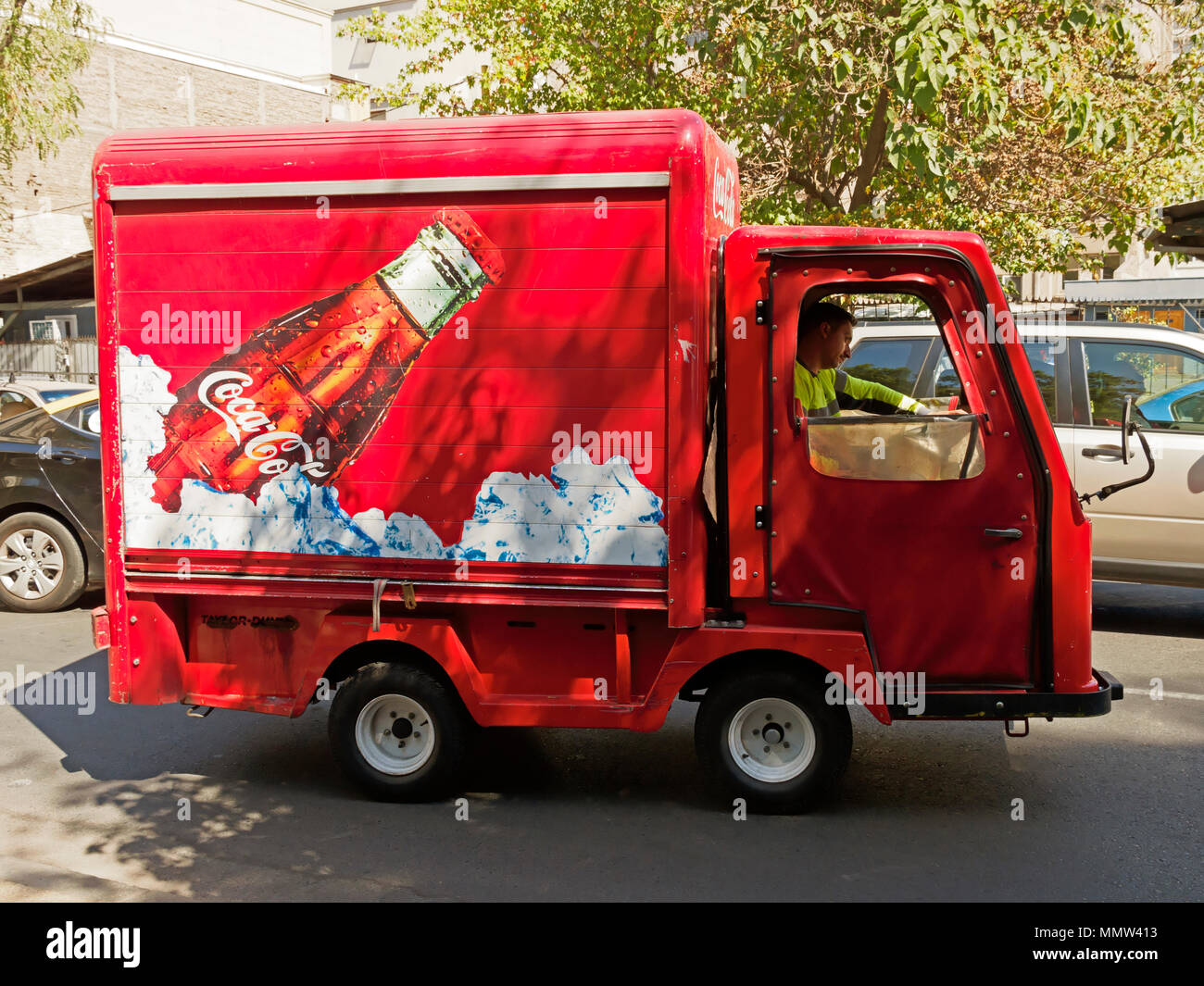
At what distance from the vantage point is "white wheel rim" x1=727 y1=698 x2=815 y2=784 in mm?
5066

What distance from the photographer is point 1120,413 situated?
809 centimetres

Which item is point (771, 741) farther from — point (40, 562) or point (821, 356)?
point (40, 562)

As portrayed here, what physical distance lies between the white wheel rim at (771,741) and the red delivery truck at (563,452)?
12 millimetres

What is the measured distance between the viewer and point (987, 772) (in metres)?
5.72

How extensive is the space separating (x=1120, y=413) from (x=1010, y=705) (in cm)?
400

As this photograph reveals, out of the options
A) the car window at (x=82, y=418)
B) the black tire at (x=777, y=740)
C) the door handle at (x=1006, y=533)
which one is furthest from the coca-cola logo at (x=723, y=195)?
the car window at (x=82, y=418)

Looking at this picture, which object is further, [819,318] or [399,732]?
[399,732]

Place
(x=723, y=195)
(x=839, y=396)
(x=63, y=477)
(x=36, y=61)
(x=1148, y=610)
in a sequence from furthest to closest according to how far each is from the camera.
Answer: (x=36, y=61)
(x=1148, y=610)
(x=63, y=477)
(x=839, y=396)
(x=723, y=195)

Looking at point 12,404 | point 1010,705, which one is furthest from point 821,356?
point 12,404

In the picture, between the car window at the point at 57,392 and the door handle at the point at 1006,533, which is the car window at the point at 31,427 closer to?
the car window at the point at 57,392

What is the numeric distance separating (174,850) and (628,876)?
6.21 ft

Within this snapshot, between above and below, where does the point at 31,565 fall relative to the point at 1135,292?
below

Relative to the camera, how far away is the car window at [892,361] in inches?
325

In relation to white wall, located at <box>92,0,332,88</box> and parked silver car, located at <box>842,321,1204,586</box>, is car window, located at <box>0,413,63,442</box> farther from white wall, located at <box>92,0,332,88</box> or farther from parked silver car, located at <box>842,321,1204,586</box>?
white wall, located at <box>92,0,332,88</box>
